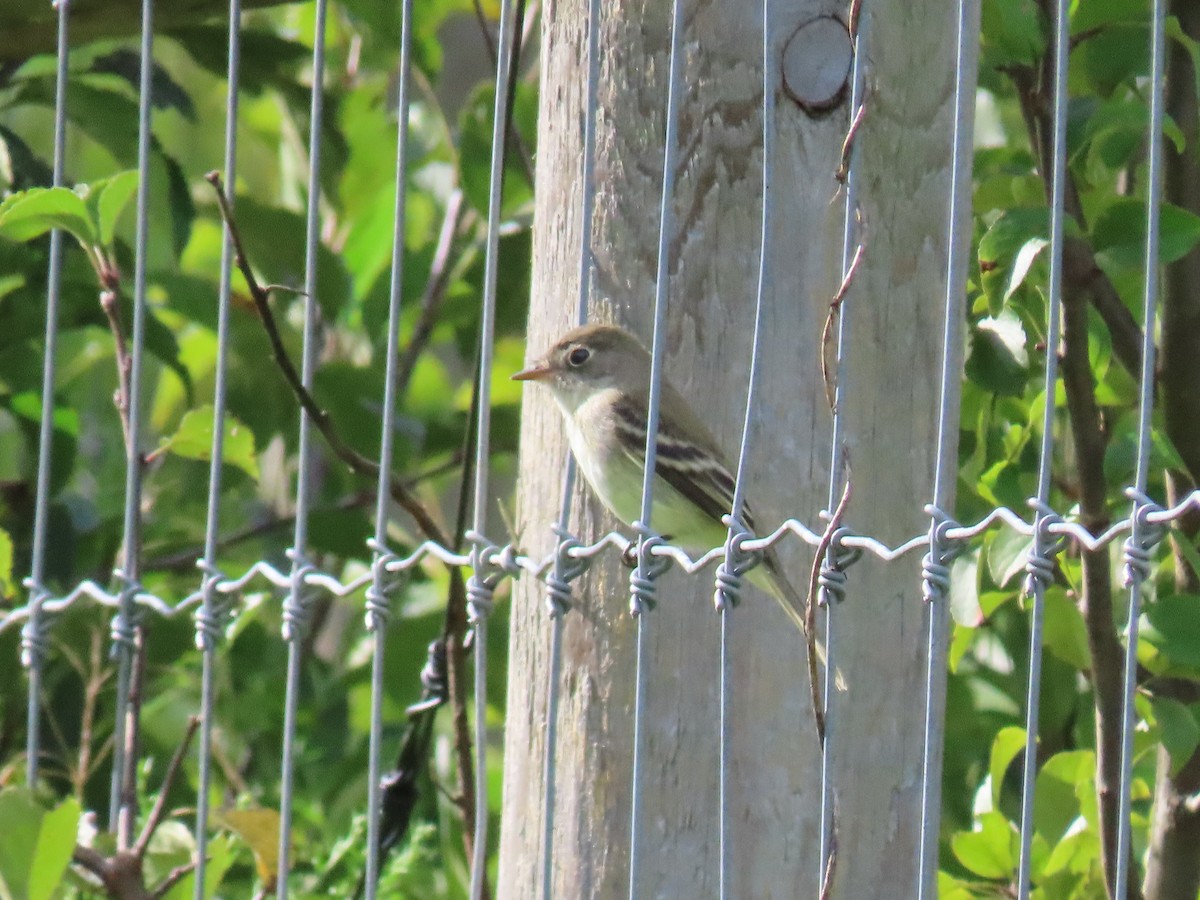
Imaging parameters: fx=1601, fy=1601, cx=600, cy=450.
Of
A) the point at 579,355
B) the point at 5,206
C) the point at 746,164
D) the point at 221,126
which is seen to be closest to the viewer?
the point at 746,164

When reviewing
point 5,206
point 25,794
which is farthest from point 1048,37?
point 25,794

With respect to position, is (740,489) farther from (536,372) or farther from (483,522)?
(536,372)

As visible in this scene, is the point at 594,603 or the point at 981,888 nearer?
the point at 594,603

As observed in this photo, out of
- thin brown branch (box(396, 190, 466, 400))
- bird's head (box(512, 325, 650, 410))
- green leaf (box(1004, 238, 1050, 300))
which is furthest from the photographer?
thin brown branch (box(396, 190, 466, 400))

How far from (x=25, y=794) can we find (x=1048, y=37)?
220 centimetres

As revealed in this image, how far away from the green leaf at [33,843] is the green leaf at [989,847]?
157cm

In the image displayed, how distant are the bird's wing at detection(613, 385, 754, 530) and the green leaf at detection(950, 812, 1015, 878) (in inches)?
29.4

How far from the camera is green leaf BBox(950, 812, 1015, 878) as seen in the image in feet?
9.54

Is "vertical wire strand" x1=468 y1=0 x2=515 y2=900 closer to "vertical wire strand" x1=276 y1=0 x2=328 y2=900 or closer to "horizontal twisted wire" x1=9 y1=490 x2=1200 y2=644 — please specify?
"horizontal twisted wire" x1=9 y1=490 x2=1200 y2=644

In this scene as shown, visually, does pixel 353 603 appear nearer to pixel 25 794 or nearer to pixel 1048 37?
pixel 25 794

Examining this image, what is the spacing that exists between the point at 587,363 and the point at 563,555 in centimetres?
73

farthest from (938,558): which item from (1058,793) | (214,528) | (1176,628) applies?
(1058,793)

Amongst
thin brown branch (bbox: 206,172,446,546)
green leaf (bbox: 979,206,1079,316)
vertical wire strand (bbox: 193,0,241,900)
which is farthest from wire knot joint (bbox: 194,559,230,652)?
green leaf (bbox: 979,206,1079,316)

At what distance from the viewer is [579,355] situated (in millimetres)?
2834
